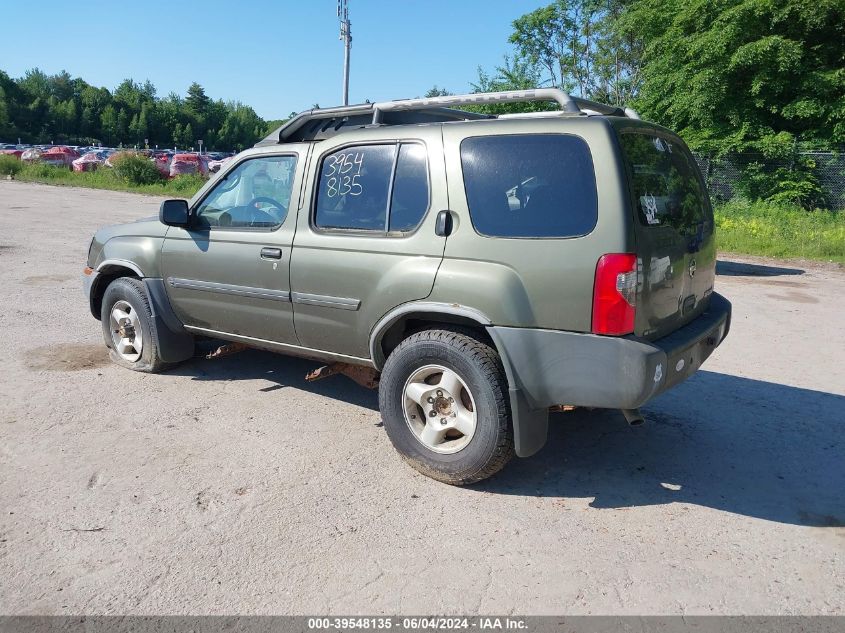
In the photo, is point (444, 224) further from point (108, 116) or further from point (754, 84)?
point (108, 116)

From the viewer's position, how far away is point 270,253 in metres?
4.57

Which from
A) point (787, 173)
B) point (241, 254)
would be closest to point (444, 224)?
point (241, 254)

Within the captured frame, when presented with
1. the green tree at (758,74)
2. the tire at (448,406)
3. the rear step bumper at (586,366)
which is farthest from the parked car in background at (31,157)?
the rear step bumper at (586,366)

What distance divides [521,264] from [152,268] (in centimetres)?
322

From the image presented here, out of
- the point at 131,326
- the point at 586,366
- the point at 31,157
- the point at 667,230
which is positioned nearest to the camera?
the point at 586,366

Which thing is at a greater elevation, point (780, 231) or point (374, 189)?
point (374, 189)

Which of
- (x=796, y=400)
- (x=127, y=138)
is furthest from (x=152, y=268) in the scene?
(x=127, y=138)

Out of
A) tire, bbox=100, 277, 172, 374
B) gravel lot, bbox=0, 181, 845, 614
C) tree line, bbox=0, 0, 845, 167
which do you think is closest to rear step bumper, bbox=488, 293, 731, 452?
gravel lot, bbox=0, 181, 845, 614

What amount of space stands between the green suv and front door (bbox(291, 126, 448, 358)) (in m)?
0.01

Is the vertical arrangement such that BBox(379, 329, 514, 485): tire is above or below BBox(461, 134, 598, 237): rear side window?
below

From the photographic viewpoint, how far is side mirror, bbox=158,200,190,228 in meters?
4.96

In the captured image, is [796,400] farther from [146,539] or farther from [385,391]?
[146,539]

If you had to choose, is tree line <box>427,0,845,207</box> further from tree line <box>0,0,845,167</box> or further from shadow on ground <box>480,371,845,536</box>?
shadow on ground <box>480,371,845,536</box>

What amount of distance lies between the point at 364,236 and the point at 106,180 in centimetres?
3243
